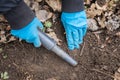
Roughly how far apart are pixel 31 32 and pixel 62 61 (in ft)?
1.13

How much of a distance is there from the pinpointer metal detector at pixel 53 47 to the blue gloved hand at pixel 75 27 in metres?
0.13

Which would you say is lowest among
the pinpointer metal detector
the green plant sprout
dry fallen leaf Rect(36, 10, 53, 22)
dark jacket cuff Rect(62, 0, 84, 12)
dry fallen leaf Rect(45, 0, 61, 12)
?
the green plant sprout

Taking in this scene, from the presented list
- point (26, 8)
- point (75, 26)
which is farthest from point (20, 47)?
point (75, 26)

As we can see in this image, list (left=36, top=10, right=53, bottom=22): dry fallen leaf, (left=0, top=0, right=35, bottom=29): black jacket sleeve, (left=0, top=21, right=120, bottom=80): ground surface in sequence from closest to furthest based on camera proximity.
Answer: (left=0, top=0, right=35, bottom=29): black jacket sleeve < (left=0, top=21, right=120, bottom=80): ground surface < (left=36, top=10, right=53, bottom=22): dry fallen leaf

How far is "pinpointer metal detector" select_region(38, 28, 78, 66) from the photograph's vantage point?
2119 mm

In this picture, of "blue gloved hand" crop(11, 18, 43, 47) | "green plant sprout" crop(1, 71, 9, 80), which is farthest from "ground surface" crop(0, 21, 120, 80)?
"blue gloved hand" crop(11, 18, 43, 47)

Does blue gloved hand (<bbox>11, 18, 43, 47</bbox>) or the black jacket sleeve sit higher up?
the black jacket sleeve

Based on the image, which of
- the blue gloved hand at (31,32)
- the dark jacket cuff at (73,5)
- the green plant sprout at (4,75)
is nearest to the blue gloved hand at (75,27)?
the dark jacket cuff at (73,5)

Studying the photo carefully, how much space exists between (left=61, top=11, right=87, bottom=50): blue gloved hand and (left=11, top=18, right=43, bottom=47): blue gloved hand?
24 centimetres

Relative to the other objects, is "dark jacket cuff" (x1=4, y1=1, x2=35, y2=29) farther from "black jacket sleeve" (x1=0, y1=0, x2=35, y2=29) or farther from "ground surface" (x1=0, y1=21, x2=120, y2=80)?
"ground surface" (x1=0, y1=21, x2=120, y2=80)

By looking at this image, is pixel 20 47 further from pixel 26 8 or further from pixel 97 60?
pixel 97 60

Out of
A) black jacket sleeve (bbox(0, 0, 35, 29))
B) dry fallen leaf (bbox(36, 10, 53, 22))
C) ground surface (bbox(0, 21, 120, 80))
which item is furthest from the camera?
dry fallen leaf (bbox(36, 10, 53, 22))

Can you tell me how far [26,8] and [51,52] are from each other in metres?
0.41

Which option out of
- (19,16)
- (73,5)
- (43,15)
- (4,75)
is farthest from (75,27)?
(4,75)
